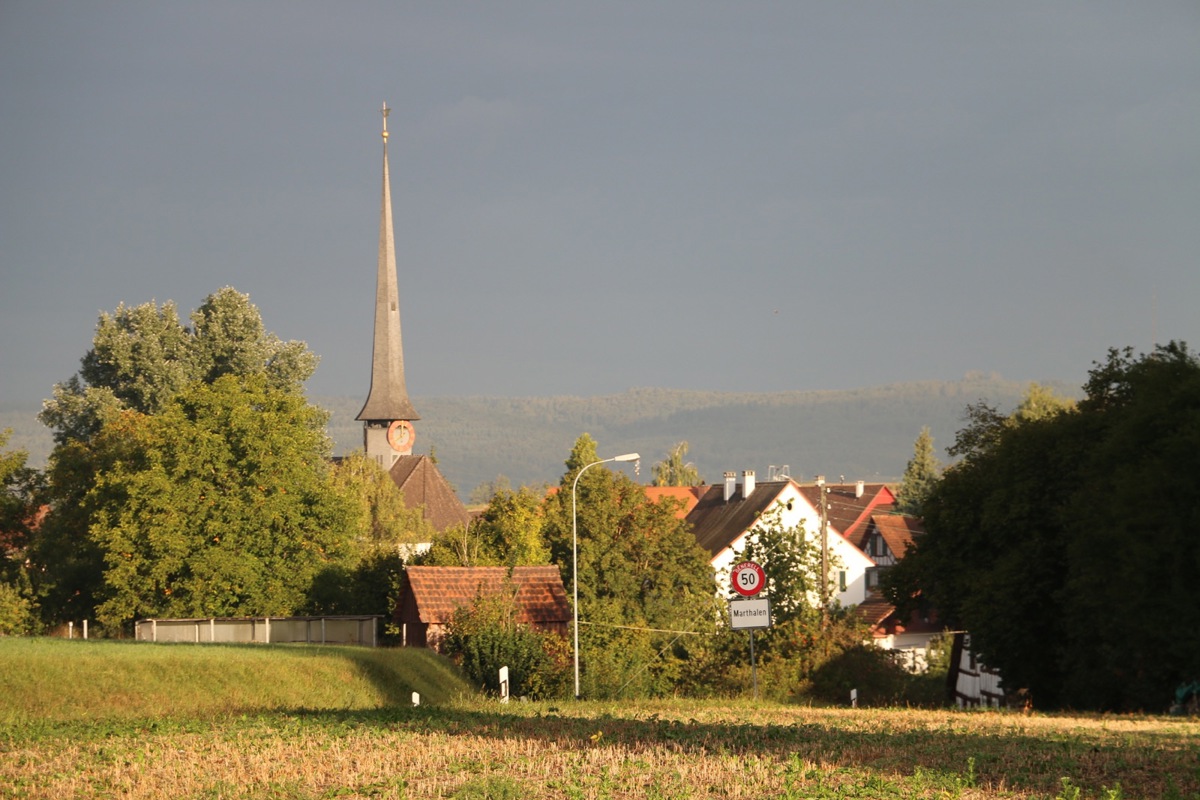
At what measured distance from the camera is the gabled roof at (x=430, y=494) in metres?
112

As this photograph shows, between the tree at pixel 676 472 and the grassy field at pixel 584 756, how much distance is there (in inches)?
6170

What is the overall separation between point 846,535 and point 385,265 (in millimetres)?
49968

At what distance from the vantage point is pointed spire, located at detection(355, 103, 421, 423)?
128 meters

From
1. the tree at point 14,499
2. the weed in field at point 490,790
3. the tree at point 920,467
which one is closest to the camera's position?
the weed in field at point 490,790

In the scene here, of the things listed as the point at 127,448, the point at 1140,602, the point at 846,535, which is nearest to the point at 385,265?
the point at 846,535

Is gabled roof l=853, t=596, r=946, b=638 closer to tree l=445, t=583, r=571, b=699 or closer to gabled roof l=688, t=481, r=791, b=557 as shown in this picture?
gabled roof l=688, t=481, r=791, b=557

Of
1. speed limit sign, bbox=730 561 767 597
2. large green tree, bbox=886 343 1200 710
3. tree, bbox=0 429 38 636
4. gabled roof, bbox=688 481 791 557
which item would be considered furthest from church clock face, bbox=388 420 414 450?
speed limit sign, bbox=730 561 767 597

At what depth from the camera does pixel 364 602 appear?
6209cm

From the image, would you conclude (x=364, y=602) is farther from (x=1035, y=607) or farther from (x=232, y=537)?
(x=1035, y=607)

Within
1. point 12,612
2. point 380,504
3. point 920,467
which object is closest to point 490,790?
point 12,612

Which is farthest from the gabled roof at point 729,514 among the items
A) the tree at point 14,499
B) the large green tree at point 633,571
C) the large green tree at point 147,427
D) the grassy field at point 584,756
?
the grassy field at point 584,756

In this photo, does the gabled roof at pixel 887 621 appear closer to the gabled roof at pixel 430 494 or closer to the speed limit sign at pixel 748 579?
the speed limit sign at pixel 748 579

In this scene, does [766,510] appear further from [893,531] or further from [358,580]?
[358,580]

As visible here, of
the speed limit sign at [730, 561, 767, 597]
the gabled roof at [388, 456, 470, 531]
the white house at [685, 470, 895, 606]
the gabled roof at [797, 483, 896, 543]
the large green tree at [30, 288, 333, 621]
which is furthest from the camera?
the gabled roof at [797, 483, 896, 543]
